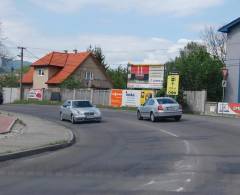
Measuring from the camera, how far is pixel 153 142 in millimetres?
20406

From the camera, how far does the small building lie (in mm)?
51906

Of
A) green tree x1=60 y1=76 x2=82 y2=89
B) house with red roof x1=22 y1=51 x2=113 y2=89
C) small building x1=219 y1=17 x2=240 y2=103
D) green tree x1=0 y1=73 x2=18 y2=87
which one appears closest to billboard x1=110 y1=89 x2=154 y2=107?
small building x1=219 y1=17 x2=240 y2=103

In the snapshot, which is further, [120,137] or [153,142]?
[120,137]

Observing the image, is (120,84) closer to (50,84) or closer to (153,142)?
(50,84)

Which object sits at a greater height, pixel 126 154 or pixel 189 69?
pixel 189 69

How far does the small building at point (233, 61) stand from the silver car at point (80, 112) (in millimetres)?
21985

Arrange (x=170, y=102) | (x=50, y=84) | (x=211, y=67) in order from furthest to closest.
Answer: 1. (x=50, y=84)
2. (x=211, y=67)
3. (x=170, y=102)

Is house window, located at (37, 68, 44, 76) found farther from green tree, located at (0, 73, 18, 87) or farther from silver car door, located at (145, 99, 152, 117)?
silver car door, located at (145, 99, 152, 117)

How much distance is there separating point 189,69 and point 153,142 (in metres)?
34.0

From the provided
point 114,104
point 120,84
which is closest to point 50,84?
point 120,84

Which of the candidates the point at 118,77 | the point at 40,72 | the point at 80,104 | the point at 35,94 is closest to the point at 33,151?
the point at 80,104

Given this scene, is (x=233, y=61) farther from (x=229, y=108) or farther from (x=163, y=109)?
(x=163, y=109)

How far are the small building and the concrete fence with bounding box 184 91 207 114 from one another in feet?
18.3

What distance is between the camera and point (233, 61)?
52.6 meters
